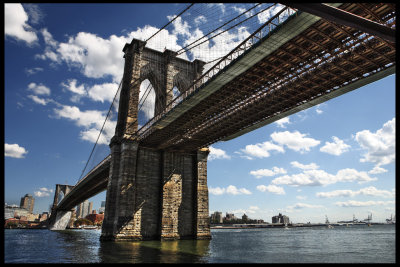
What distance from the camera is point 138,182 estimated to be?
30047mm

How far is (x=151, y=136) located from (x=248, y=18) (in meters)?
15.2

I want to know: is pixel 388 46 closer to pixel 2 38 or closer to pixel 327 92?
pixel 327 92

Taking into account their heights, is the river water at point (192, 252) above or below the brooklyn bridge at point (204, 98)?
below

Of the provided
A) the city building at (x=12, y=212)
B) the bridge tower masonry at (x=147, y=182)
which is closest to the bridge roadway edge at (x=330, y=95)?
the bridge tower masonry at (x=147, y=182)

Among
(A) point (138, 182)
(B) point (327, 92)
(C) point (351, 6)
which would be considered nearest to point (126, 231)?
(A) point (138, 182)

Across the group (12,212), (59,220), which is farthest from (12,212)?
(59,220)

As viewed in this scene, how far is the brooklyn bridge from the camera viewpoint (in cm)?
1477

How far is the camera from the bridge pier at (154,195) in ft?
92.8

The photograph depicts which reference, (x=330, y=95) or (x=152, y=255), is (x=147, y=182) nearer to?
(x=152, y=255)

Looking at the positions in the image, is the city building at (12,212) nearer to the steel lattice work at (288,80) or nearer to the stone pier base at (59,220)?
the stone pier base at (59,220)

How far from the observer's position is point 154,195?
31.0m

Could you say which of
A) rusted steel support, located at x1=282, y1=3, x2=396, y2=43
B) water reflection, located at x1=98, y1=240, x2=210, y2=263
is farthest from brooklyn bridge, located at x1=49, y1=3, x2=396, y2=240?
water reflection, located at x1=98, y1=240, x2=210, y2=263

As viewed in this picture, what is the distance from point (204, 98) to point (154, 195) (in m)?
13.8

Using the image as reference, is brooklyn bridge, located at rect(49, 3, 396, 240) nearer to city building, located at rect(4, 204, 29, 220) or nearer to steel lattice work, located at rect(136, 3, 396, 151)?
steel lattice work, located at rect(136, 3, 396, 151)
